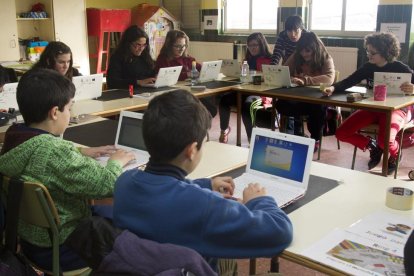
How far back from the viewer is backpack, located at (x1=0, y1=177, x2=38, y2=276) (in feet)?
4.74

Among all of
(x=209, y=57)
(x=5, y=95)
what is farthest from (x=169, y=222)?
(x=209, y=57)

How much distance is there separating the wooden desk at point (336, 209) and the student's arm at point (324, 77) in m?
2.47

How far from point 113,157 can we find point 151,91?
2.11 metres

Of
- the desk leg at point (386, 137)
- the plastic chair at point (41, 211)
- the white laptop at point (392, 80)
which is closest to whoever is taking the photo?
the plastic chair at point (41, 211)

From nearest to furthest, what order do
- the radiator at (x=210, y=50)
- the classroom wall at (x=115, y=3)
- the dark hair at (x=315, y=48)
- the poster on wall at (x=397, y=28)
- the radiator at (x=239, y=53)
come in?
the dark hair at (x=315, y=48)
the poster on wall at (x=397, y=28)
the radiator at (x=239, y=53)
the radiator at (x=210, y=50)
the classroom wall at (x=115, y=3)

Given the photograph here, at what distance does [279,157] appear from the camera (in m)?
1.78

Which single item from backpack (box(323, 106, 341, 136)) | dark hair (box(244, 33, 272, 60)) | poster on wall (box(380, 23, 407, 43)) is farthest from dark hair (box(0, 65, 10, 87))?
poster on wall (box(380, 23, 407, 43))

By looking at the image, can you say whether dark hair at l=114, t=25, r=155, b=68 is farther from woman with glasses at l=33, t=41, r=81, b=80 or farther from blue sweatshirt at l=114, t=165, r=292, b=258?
blue sweatshirt at l=114, t=165, r=292, b=258

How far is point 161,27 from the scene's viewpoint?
741 centimetres

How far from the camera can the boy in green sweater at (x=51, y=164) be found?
1594mm

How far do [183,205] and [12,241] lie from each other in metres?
0.69

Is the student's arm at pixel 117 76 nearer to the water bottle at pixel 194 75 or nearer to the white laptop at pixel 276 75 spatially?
the water bottle at pixel 194 75

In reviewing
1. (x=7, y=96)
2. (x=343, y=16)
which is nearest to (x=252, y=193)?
(x=7, y=96)

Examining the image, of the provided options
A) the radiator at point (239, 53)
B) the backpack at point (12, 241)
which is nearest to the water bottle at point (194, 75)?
the radiator at point (239, 53)
